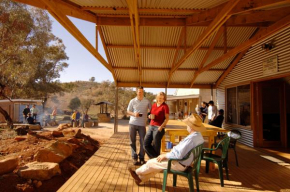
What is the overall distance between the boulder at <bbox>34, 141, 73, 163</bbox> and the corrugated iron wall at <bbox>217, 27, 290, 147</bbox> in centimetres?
577

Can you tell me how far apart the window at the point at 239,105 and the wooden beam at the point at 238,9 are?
3148 mm

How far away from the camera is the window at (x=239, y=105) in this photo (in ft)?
25.4

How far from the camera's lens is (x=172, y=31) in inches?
286

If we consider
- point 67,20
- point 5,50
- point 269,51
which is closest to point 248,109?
point 269,51

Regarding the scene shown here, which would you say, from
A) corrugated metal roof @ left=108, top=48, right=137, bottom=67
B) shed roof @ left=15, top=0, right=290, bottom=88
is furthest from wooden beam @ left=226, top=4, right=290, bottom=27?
corrugated metal roof @ left=108, top=48, right=137, bottom=67

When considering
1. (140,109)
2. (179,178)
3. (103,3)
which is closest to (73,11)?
(103,3)

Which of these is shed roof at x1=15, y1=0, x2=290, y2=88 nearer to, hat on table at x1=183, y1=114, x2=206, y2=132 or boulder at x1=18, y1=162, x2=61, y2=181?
hat on table at x1=183, y1=114, x2=206, y2=132

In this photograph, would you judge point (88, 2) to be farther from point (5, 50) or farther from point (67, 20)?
point (5, 50)

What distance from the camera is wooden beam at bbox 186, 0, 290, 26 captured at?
4.38m

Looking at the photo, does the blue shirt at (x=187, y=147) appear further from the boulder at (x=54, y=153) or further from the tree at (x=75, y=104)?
the tree at (x=75, y=104)

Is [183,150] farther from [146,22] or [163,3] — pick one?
[146,22]

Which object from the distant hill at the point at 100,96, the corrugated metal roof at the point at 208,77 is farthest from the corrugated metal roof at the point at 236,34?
the distant hill at the point at 100,96

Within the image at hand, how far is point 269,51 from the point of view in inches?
261

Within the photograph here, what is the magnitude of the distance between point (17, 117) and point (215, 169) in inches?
791
